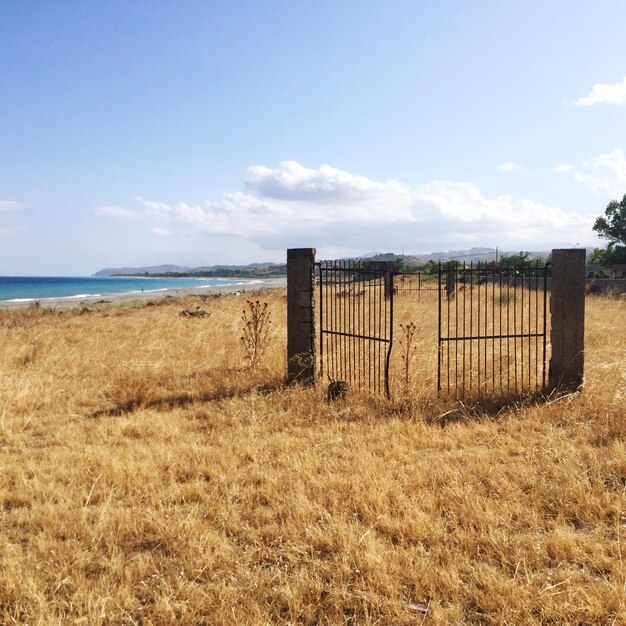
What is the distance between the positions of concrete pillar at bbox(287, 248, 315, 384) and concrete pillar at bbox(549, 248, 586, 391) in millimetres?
4079

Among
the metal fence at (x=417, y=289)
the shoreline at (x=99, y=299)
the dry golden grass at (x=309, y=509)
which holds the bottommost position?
the dry golden grass at (x=309, y=509)

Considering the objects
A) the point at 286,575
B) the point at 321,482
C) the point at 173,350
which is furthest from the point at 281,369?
the point at 286,575

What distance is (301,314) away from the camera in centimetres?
898

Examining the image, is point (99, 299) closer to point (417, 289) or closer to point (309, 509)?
point (417, 289)

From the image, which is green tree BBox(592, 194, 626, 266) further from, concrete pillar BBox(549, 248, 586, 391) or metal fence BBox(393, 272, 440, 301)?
concrete pillar BBox(549, 248, 586, 391)

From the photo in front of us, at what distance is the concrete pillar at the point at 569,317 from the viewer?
7766mm

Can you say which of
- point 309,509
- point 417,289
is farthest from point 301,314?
point 417,289

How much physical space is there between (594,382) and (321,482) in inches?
228

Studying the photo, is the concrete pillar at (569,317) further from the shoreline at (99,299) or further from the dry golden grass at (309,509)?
the shoreline at (99,299)

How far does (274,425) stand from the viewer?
666cm

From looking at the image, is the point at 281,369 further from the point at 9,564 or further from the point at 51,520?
the point at 9,564

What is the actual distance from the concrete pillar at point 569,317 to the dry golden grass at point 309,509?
417 millimetres

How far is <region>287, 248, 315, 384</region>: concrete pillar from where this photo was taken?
8820mm

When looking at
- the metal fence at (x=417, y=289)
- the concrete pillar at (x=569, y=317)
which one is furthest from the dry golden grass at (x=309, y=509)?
the metal fence at (x=417, y=289)
